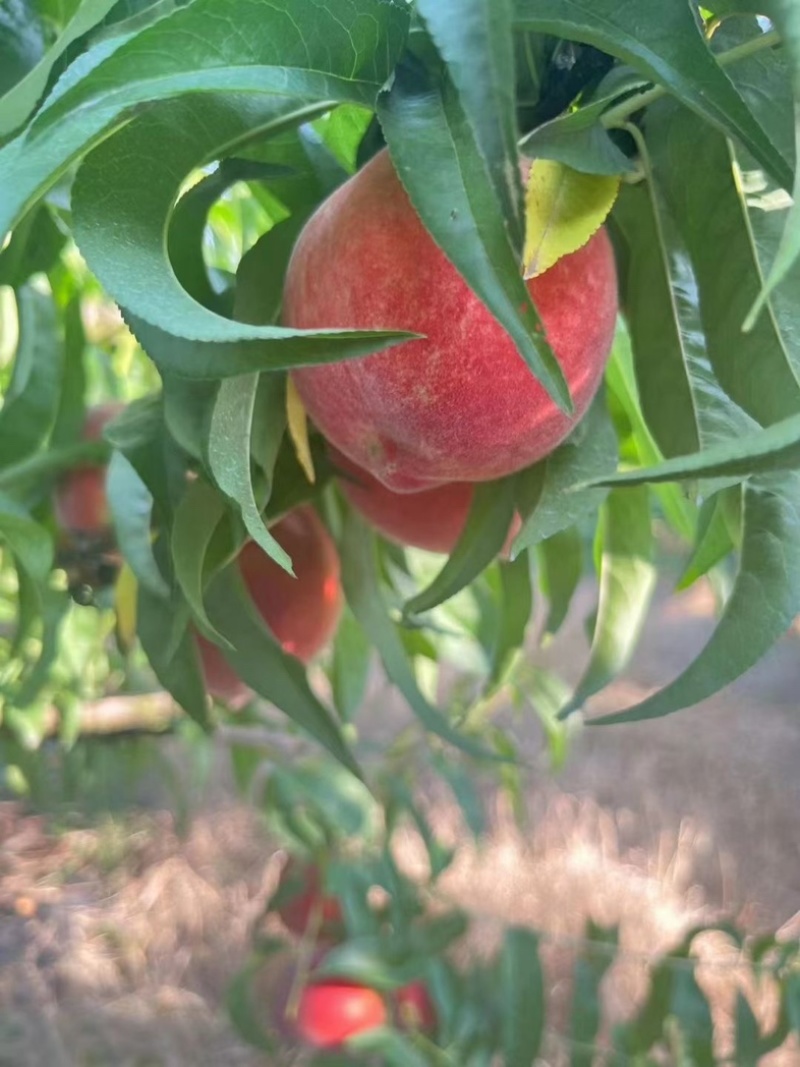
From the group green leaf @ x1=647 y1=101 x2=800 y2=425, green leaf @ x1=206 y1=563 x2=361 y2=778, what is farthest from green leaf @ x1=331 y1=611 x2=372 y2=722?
green leaf @ x1=647 y1=101 x2=800 y2=425

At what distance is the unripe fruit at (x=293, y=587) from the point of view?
0.40 metres

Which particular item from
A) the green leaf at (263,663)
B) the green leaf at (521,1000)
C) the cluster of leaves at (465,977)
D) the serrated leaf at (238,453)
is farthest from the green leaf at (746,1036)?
the serrated leaf at (238,453)

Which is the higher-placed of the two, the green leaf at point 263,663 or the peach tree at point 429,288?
the peach tree at point 429,288

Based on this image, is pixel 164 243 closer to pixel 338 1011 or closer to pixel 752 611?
pixel 752 611

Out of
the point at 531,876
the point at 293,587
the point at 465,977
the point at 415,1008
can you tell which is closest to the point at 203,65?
the point at 293,587

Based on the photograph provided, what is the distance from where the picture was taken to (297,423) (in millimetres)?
289

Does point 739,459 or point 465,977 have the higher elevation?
point 739,459

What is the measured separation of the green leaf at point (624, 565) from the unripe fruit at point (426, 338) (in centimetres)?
13

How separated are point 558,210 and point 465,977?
69 centimetres

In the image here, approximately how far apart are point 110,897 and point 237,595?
4.31 feet

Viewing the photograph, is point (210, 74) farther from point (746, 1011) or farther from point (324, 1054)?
point (324, 1054)

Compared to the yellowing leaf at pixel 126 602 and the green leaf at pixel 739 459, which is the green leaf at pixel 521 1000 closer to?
the yellowing leaf at pixel 126 602

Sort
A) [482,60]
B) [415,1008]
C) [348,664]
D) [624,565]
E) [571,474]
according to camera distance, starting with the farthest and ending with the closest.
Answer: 1. [415,1008]
2. [348,664]
3. [624,565]
4. [571,474]
5. [482,60]

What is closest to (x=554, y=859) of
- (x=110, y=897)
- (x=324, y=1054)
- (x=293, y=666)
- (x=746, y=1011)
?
(x=110, y=897)
